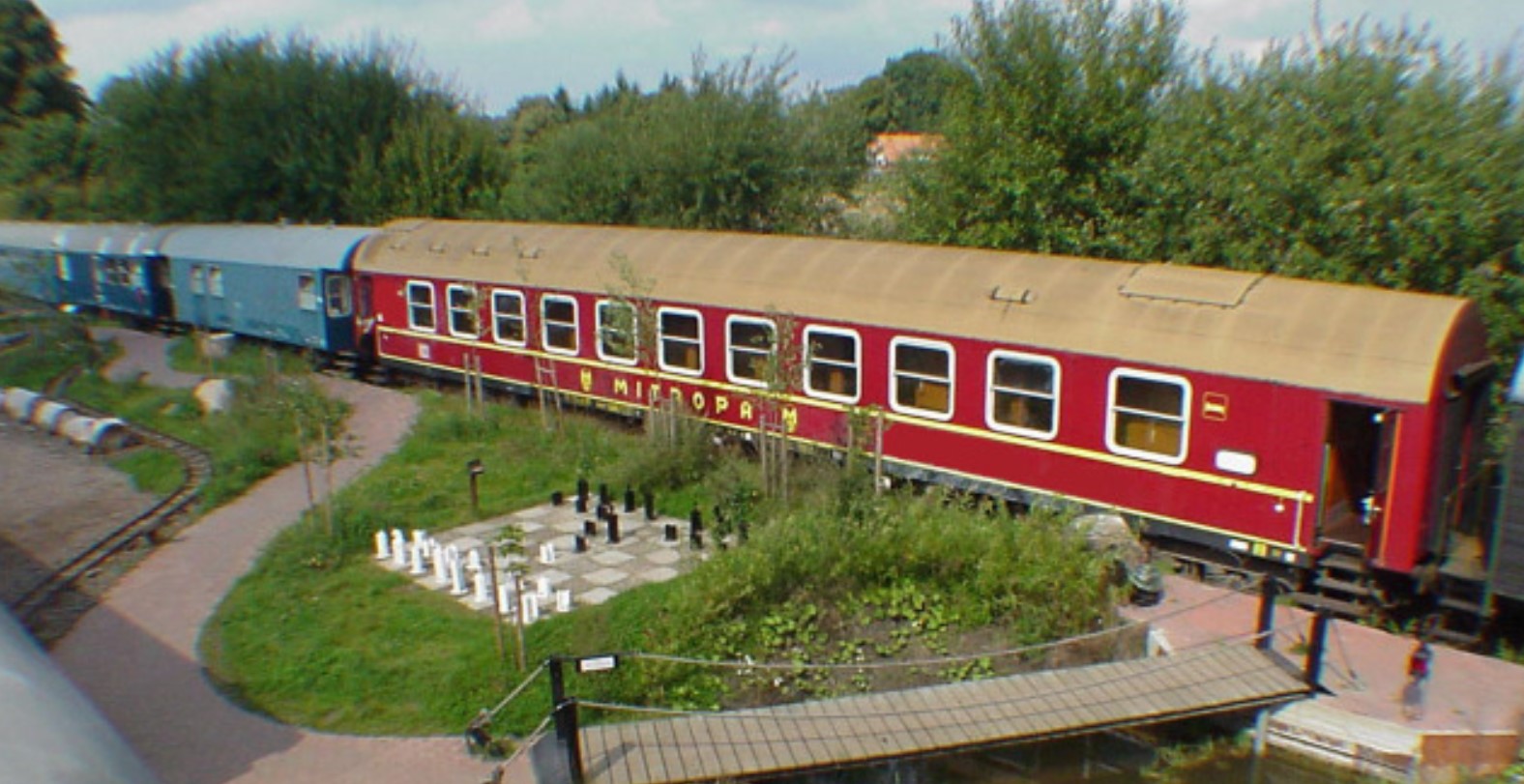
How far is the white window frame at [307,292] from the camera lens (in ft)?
73.8

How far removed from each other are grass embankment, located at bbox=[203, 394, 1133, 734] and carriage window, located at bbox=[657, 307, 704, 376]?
451 centimetres

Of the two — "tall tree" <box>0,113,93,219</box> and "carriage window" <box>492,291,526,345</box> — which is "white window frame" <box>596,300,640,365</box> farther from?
"tall tree" <box>0,113,93,219</box>

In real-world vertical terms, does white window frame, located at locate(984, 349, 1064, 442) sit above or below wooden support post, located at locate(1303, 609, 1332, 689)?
above

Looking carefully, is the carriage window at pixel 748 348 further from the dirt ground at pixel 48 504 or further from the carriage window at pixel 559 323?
the dirt ground at pixel 48 504

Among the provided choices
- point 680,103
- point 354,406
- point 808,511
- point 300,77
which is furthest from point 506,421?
point 300,77

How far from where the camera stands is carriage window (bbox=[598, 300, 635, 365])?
16359 millimetres

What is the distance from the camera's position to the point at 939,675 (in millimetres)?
9789

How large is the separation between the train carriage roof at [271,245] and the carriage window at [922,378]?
13.8m

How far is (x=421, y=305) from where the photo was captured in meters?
20.9

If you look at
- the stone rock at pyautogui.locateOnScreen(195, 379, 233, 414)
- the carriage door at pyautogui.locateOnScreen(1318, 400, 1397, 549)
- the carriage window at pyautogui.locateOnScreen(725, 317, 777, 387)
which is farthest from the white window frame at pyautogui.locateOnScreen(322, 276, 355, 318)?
the carriage door at pyautogui.locateOnScreen(1318, 400, 1397, 549)

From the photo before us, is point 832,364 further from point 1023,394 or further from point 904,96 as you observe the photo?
point 904,96

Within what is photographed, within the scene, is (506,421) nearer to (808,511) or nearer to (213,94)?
(808,511)

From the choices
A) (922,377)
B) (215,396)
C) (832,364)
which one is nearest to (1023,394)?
(922,377)

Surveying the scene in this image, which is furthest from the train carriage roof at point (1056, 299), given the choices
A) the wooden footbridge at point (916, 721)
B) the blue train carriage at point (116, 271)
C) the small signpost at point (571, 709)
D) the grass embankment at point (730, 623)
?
the blue train carriage at point (116, 271)
